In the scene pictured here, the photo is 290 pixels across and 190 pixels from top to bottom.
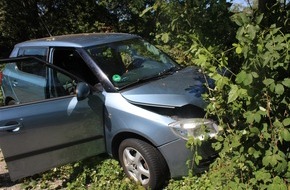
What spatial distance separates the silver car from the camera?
4.22 m

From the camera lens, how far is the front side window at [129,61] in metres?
4.96

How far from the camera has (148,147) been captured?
4.32 metres

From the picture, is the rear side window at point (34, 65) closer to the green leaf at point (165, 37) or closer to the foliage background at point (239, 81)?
the foliage background at point (239, 81)

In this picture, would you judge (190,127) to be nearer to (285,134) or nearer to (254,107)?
(254,107)

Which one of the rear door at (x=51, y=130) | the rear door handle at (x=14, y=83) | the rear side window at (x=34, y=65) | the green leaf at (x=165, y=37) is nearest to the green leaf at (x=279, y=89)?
the green leaf at (x=165, y=37)

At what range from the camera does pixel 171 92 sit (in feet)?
14.5

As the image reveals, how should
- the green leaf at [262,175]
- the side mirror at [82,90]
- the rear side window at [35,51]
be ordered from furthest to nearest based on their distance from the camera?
1. the rear side window at [35,51]
2. the side mirror at [82,90]
3. the green leaf at [262,175]

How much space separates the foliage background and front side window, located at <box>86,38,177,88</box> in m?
1.07

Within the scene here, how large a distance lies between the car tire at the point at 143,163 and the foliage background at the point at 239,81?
13 cm

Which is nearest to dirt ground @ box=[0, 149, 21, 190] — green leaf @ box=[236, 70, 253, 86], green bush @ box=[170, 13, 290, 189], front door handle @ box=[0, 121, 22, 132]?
front door handle @ box=[0, 121, 22, 132]

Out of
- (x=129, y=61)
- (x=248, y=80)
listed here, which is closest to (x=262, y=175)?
(x=248, y=80)

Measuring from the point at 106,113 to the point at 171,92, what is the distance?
2.81 ft

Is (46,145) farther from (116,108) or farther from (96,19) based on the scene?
(96,19)

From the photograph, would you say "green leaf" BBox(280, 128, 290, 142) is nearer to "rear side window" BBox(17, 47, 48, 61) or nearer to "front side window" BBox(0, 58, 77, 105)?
"front side window" BBox(0, 58, 77, 105)
